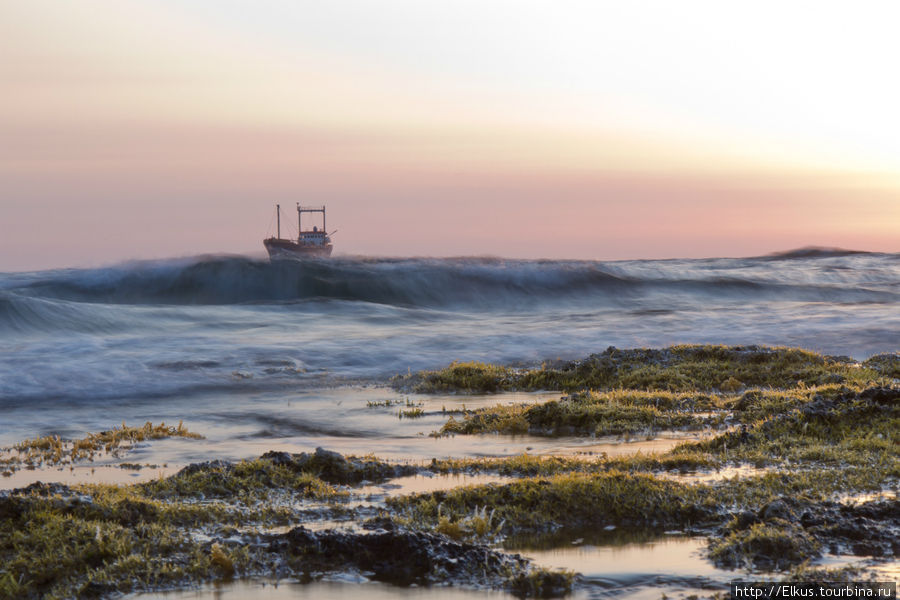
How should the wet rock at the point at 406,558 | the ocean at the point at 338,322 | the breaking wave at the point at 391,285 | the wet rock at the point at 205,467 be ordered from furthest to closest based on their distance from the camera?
the breaking wave at the point at 391,285, the ocean at the point at 338,322, the wet rock at the point at 205,467, the wet rock at the point at 406,558

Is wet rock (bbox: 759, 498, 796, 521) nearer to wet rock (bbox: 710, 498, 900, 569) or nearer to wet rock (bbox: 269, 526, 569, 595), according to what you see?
wet rock (bbox: 710, 498, 900, 569)

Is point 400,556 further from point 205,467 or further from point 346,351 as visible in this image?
point 346,351

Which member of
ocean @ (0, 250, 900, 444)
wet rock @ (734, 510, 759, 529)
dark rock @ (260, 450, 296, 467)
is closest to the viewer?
wet rock @ (734, 510, 759, 529)

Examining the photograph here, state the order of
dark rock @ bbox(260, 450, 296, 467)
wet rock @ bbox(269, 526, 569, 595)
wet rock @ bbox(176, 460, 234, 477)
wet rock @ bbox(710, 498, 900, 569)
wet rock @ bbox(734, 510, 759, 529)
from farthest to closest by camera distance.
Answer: dark rock @ bbox(260, 450, 296, 467) < wet rock @ bbox(176, 460, 234, 477) < wet rock @ bbox(734, 510, 759, 529) < wet rock @ bbox(710, 498, 900, 569) < wet rock @ bbox(269, 526, 569, 595)

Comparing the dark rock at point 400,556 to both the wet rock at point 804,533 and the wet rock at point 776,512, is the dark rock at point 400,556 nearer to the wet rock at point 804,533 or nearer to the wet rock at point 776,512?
the wet rock at point 804,533

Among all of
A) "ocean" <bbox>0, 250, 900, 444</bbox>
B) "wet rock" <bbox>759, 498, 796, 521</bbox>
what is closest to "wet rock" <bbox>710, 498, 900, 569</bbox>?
"wet rock" <bbox>759, 498, 796, 521</bbox>

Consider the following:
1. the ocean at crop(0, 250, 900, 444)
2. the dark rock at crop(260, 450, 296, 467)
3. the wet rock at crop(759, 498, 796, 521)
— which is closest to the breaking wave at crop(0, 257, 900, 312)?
the ocean at crop(0, 250, 900, 444)

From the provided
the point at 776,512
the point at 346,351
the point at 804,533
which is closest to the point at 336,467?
the point at 776,512

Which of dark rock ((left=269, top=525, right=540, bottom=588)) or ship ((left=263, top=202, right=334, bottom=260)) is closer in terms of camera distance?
dark rock ((left=269, top=525, right=540, bottom=588))

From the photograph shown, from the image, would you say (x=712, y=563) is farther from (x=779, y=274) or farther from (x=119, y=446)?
(x=779, y=274)

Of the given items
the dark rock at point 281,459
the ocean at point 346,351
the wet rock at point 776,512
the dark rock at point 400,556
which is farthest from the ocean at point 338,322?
the wet rock at point 776,512

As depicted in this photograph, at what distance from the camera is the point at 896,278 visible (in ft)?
216

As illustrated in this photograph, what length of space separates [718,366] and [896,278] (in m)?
58.3

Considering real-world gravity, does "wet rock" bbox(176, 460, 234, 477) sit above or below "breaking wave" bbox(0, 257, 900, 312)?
below
